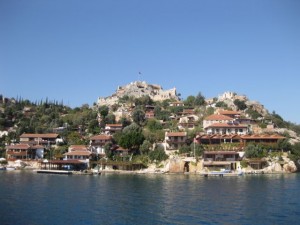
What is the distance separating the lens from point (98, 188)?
166 feet

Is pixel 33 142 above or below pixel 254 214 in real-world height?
above

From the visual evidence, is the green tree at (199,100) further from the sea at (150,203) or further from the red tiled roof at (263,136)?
the sea at (150,203)

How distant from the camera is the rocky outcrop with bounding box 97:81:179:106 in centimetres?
14452

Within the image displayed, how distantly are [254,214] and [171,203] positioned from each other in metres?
9.08

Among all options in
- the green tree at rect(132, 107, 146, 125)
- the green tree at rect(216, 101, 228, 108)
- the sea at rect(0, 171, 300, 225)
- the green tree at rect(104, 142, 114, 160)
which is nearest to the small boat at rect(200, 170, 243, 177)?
the sea at rect(0, 171, 300, 225)

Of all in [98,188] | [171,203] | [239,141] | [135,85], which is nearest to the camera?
[171,203]

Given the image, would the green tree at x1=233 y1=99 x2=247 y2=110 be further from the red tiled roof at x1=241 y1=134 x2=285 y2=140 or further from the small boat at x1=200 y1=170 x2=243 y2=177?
the small boat at x1=200 y1=170 x2=243 y2=177

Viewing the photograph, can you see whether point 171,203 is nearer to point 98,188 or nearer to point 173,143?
point 98,188

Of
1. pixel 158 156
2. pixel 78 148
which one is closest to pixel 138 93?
pixel 78 148

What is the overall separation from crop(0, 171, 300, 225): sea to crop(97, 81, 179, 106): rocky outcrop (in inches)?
3597

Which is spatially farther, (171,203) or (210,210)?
(171,203)

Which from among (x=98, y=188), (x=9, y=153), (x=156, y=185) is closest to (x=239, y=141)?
(x=156, y=185)

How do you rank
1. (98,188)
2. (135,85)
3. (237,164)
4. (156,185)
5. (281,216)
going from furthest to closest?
(135,85), (237,164), (156,185), (98,188), (281,216)

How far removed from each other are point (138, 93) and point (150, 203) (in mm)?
112347
